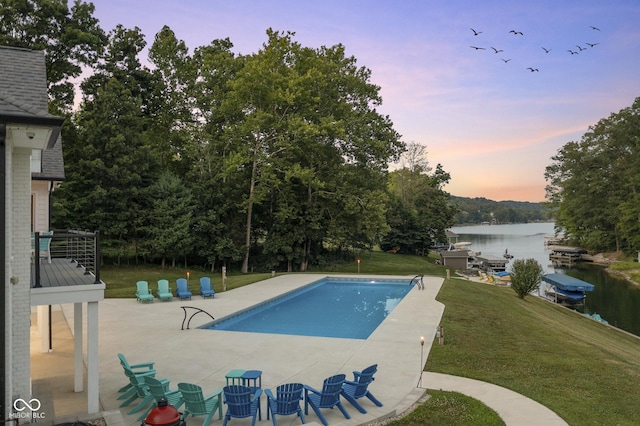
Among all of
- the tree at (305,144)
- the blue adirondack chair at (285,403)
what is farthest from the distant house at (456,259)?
the blue adirondack chair at (285,403)

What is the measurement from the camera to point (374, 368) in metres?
8.58

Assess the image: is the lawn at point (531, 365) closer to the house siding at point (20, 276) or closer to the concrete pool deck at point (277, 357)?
the concrete pool deck at point (277, 357)

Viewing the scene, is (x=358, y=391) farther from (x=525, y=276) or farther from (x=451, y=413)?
(x=525, y=276)

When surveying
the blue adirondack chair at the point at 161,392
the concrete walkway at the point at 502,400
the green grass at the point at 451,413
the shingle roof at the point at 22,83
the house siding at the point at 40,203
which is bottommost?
the concrete walkway at the point at 502,400

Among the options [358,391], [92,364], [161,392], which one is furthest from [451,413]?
[92,364]

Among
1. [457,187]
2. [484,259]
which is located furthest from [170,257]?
[457,187]

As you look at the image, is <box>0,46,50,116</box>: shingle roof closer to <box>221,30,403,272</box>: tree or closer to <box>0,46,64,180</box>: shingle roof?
<box>0,46,64,180</box>: shingle roof

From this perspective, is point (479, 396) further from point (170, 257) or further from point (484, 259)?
point (484, 259)

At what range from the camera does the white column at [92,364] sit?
25.1ft

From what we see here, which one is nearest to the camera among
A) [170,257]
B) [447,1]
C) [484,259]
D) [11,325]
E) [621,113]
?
[11,325]

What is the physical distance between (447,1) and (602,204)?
52.9 meters

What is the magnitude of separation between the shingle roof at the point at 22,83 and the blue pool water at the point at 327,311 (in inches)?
382

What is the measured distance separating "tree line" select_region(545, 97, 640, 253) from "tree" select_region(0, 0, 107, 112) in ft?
197

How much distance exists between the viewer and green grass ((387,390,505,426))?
7.59 meters
